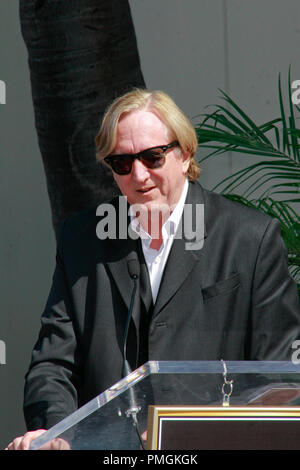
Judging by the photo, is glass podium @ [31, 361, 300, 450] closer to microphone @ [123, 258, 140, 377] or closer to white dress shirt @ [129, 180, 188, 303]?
microphone @ [123, 258, 140, 377]

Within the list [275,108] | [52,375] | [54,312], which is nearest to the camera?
[52,375]

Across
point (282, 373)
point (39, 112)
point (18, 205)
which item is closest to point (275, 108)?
point (39, 112)

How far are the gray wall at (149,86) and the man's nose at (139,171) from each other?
7.19 ft

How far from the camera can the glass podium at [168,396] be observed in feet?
5.71

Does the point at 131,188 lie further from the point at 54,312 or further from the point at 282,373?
the point at 282,373

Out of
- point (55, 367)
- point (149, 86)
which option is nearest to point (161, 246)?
point (55, 367)

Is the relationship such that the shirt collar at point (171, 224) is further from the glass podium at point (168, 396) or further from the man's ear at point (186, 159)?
the glass podium at point (168, 396)

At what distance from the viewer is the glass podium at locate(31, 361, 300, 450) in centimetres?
174

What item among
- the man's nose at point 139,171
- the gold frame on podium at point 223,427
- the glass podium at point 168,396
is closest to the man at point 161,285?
the man's nose at point 139,171

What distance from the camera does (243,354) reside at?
2646mm

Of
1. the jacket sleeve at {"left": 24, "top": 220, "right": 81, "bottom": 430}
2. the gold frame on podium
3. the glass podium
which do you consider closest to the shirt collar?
the jacket sleeve at {"left": 24, "top": 220, "right": 81, "bottom": 430}

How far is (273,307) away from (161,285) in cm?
34
